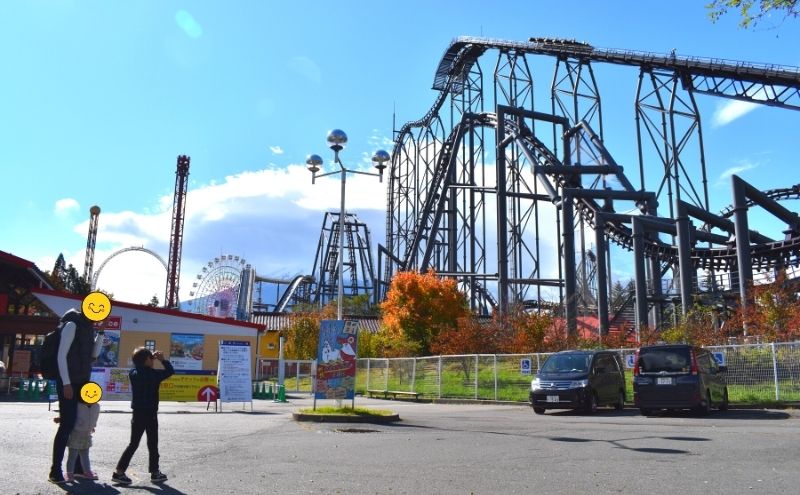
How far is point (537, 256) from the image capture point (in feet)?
141

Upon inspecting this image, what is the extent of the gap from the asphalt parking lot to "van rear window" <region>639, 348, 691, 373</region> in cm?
107

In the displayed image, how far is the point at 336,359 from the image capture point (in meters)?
15.2

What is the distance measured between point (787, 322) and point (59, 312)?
29.5 metres

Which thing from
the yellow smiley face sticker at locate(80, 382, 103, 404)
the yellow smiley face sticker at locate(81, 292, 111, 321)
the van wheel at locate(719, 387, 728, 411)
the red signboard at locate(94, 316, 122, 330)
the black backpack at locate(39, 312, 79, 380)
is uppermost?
the red signboard at locate(94, 316, 122, 330)

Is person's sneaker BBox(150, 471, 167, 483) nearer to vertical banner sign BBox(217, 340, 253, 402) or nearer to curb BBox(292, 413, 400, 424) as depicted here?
Answer: curb BBox(292, 413, 400, 424)

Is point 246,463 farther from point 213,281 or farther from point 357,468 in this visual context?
point 213,281

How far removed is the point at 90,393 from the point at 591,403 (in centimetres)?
1256

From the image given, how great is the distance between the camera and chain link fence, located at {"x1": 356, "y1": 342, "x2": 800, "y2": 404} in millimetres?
15117

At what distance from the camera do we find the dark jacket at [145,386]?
268 inches

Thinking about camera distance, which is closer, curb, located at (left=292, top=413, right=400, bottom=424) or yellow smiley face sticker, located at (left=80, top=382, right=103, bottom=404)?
yellow smiley face sticker, located at (left=80, top=382, right=103, bottom=404)

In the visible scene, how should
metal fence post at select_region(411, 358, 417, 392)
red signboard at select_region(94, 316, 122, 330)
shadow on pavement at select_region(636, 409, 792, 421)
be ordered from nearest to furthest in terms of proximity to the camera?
shadow on pavement at select_region(636, 409, 792, 421)
metal fence post at select_region(411, 358, 417, 392)
red signboard at select_region(94, 316, 122, 330)

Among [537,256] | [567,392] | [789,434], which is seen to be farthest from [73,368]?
[537,256]

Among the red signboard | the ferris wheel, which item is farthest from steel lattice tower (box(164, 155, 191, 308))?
the red signboard

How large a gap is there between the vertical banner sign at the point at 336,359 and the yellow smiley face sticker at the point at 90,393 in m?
8.85
